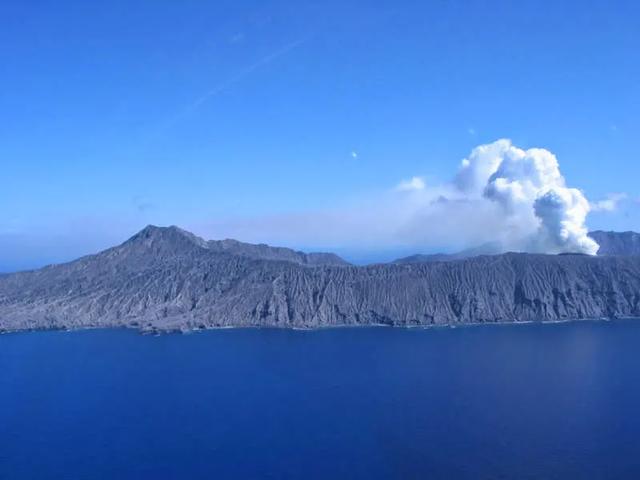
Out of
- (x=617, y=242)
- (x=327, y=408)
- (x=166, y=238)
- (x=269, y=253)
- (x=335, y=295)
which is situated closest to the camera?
(x=327, y=408)

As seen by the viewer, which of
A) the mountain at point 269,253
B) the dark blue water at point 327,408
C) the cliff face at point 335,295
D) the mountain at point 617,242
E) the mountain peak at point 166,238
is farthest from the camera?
the mountain at point 617,242

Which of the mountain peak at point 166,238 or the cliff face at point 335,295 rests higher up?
the mountain peak at point 166,238

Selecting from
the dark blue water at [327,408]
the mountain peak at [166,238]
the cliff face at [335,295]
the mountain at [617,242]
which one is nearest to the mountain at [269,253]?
the mountain peak at [166,238]

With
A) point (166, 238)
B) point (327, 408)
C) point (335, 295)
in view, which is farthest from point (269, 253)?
point (327, 408)

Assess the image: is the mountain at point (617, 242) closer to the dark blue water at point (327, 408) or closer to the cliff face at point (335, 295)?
the cliff face at point (335, 295)

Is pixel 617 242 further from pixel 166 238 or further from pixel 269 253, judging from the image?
pixel 166 238
